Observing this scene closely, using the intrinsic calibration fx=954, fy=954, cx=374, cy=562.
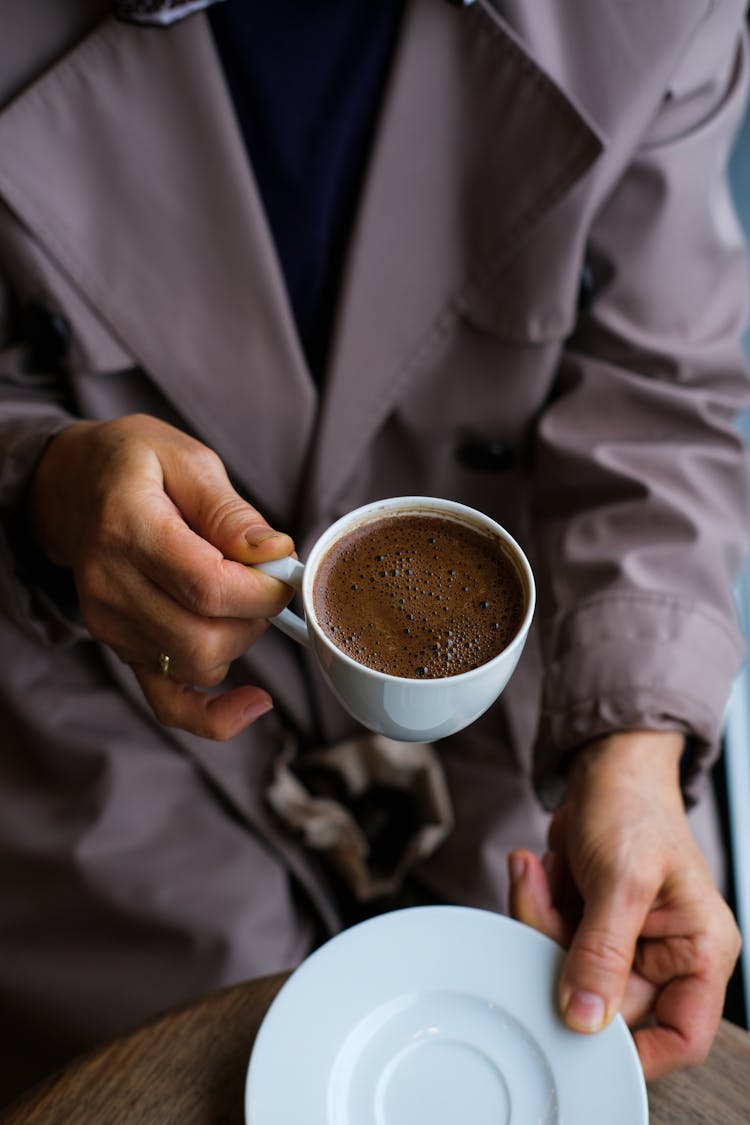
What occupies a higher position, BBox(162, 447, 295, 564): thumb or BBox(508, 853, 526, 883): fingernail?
BBox(162, 447, 295, 564): thumb

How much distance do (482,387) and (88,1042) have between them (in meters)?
0.78

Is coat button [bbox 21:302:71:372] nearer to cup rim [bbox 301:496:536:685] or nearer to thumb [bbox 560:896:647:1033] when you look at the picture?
cup rim [bbox 301:496:536:685]

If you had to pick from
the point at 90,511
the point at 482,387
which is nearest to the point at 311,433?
the point at 482,387

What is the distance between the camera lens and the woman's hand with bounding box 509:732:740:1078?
0.65 meters

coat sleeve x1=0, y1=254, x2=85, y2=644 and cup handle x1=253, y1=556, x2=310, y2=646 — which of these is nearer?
cup handle x1=253, y1=556, x2=310, y2=646

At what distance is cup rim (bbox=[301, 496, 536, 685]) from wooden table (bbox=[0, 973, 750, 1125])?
295 millimetres

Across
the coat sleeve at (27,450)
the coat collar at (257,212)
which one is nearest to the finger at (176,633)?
the coat sleeve at (27,450)

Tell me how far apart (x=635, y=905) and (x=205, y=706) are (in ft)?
1.16

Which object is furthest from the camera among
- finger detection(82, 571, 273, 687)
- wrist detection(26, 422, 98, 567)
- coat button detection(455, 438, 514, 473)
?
coat button detection(455, 438, 514, 473)

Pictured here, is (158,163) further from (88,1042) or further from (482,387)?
(88,1042)

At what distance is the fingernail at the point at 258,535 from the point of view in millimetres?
616

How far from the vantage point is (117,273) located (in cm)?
88

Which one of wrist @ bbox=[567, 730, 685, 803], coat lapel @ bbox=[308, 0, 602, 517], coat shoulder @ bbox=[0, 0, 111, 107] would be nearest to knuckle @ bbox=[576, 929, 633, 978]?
wrist @ bbox=[567, 730, 685, 803]

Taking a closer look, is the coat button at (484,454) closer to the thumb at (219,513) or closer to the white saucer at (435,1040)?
the thumb at (219,513)
